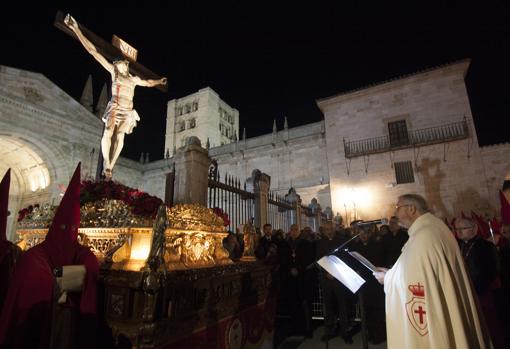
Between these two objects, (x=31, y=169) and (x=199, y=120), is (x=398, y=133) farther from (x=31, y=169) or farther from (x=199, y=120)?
(x=199, y=120)

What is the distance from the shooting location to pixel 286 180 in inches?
830

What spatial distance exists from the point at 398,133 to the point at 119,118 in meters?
17.7

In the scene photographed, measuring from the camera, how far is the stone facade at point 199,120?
38.9 meters

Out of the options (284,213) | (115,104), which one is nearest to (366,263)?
(115,104)

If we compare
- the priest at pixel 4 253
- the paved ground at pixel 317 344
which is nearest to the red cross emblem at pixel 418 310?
the paved ground at pixel 317 344

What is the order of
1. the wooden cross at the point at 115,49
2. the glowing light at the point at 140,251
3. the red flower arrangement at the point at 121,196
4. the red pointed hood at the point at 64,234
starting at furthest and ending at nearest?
the wooden cross at the point at 115,49
the red flower arrangement at the point at 121,196
the glowing light at the point at 140,251
the red pointed hood at the point at 64,234

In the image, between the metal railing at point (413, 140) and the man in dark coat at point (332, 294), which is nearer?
the man in dark coat at point (332, 294)

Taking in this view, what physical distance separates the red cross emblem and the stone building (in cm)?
1581

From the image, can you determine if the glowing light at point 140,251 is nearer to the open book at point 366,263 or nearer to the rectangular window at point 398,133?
the open book at point 366,263

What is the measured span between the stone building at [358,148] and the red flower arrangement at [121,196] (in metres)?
14.6

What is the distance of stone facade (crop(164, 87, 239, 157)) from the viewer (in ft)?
128

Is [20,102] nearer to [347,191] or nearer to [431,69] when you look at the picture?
[347,191]

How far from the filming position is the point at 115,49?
5188mm

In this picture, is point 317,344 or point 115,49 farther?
point 115,49
